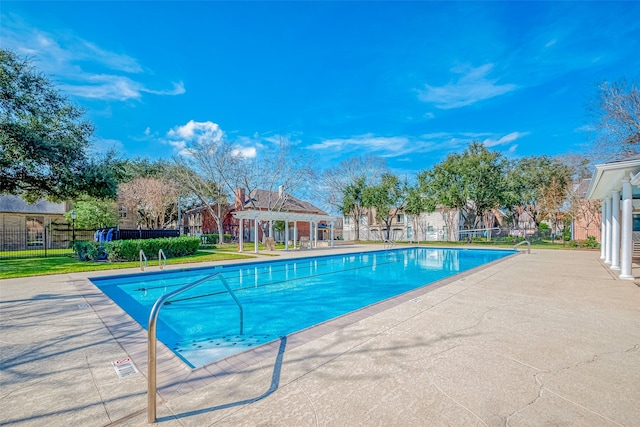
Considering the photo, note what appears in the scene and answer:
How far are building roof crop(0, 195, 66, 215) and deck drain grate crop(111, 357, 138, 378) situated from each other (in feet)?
86.9

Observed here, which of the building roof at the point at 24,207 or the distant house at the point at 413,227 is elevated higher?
the building roof at the point at 24,207

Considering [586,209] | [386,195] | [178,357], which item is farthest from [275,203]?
[178,357]

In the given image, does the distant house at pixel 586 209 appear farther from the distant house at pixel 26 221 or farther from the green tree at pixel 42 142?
the distant house at pixel 26 221

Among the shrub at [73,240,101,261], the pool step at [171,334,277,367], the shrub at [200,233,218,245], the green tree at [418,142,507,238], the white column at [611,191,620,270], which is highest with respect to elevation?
the green tree at [418,142,507,238]

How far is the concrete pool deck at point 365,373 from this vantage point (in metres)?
2.16

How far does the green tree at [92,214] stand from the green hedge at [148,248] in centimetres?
1209

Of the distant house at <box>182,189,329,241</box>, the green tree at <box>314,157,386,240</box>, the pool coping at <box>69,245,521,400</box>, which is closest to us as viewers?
the pool coping at <box>69,245,521,400</box>

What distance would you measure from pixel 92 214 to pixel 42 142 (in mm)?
14300

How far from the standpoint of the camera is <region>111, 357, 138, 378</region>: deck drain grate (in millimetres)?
2830

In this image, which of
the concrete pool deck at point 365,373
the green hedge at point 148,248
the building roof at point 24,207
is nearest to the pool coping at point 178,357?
the concrete pool deck at point 365,373

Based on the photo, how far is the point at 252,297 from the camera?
803 cm

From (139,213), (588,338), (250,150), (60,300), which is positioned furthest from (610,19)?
(139,213)

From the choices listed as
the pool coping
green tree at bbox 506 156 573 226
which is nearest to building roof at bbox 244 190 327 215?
green tree at bbox 506 156 573 226

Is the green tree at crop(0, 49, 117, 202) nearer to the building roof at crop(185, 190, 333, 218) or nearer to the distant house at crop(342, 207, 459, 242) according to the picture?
A: the building roof at crop(185, 190, 333, 218)
